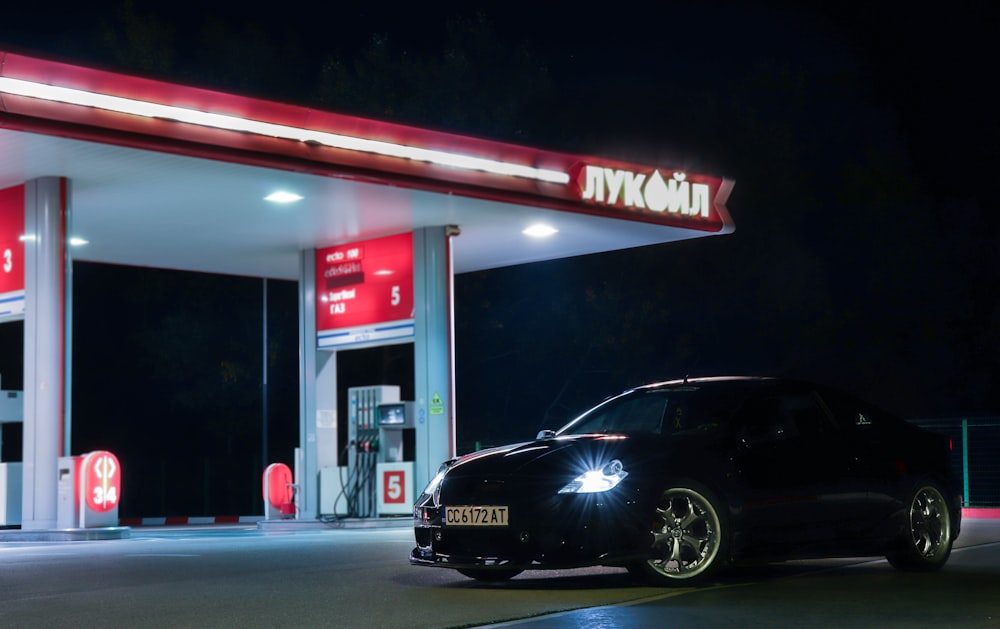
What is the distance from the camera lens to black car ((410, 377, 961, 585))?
844 cm

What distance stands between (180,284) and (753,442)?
3354 cm

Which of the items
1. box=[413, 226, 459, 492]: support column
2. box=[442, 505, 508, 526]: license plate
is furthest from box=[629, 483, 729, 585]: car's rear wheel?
box=[413, 226, 459, 492]: support column

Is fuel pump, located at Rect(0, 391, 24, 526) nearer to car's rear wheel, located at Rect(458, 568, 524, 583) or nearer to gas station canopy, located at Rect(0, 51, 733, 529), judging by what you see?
gas station canopy, located at Rect(0, 51, 733, 529)

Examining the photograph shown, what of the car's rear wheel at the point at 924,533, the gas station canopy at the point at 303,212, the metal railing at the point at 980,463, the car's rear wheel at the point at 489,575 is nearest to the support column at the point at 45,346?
the gas station canopy at the point at 303,212

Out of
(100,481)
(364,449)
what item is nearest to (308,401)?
(364,449)

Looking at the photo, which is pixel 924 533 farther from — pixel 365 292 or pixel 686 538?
pixel 365 292

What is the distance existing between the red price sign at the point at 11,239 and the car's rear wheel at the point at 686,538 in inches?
474

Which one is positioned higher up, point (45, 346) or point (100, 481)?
point (45, 346)

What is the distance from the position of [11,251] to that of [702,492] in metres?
12.6

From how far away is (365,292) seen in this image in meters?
22.3

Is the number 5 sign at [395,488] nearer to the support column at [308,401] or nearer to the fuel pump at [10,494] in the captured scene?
the support column at [308,401]

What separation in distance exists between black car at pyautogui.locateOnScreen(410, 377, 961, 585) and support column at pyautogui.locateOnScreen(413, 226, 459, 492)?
1102cm

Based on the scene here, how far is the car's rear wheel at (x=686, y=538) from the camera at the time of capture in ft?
28.2

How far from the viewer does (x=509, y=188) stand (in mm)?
19156
